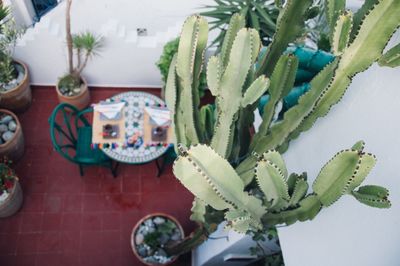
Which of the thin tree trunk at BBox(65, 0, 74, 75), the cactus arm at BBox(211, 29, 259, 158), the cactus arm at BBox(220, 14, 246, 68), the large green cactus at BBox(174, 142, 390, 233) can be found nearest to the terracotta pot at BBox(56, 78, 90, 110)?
the thin tree trunk at BBox(65, 0, 74, 75)

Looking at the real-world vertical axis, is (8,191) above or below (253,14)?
below

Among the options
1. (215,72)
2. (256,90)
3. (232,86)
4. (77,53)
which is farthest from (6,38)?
(256,90)

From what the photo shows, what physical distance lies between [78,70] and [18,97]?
745mm

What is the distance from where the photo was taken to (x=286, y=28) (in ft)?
7.98

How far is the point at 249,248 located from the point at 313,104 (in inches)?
75.6

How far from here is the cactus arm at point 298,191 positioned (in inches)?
86.0

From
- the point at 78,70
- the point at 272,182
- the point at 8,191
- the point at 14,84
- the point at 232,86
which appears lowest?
the point at 8,191

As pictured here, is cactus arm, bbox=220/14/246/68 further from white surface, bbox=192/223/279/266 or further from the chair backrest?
the chair backrest

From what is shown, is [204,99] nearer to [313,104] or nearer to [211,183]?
[313,104]

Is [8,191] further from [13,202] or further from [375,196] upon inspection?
[375,196]

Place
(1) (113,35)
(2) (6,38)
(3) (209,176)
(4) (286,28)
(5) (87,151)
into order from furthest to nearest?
1. (1) (113,35)
2. (5) (87,151)
3. (2) (6,38)
4. (4) (286,28)
5. (3) (209,176)

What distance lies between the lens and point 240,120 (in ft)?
8.70

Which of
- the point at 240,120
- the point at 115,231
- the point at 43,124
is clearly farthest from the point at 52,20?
the point at 240,120

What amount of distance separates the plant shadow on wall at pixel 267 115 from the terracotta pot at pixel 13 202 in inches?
96.1
